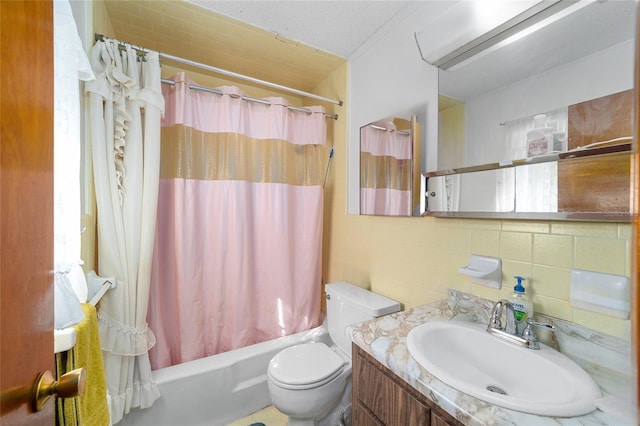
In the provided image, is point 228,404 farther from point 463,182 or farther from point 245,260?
point 463,182

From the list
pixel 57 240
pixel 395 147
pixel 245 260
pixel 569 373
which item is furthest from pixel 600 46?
pixel 245 260

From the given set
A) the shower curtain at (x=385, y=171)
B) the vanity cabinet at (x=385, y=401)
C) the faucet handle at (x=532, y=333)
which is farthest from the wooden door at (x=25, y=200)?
the shower curtain at (x=385, y=171)

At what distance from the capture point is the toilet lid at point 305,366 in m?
1.22

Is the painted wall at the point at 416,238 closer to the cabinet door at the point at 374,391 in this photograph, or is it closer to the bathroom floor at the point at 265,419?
the cabinet door at the point at 374,391

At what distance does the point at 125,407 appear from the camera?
1242mm

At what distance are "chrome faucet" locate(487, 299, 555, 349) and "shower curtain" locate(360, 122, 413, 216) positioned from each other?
0.57 metres

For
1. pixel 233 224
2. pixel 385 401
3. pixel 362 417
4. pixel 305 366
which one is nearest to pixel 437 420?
pixel 385 401

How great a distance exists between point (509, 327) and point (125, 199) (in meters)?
1.67

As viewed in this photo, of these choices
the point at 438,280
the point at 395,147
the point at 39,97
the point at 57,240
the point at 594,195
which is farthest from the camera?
the point at 395,147

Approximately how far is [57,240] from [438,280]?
1354mm

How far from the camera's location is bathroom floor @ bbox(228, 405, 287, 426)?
152 cm

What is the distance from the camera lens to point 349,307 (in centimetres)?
151

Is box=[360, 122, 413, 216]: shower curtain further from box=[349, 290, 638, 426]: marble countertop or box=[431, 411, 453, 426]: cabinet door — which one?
box=[431, 411, 453, 426]: cabinet door

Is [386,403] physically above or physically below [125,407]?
above
